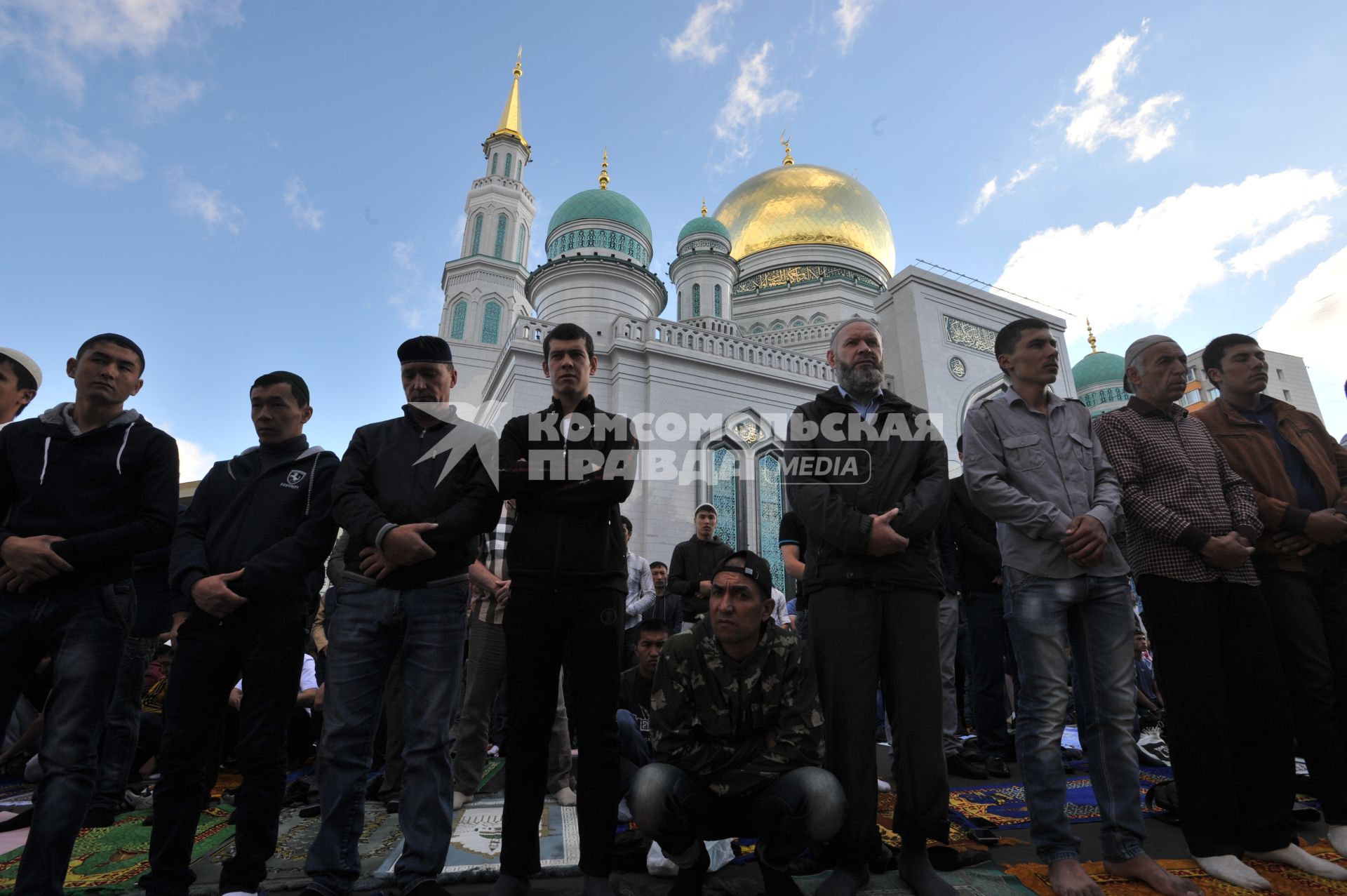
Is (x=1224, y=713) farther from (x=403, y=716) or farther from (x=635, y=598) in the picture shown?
(x=635, y=598)

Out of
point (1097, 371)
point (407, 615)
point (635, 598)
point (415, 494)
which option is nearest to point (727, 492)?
point (635, 598)

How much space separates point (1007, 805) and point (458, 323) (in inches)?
732

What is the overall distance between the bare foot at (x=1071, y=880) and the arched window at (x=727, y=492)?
33.8 feet

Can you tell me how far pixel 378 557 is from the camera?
2.32 meters

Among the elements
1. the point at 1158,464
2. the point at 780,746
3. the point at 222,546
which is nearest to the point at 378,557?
the point at 222,546

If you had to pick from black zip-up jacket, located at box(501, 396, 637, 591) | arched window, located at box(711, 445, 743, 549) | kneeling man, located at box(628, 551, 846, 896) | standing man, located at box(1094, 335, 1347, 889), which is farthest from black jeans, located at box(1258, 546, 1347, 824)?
arched window, located at box(711, 445, 743, 549)

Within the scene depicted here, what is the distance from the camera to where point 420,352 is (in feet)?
8.95

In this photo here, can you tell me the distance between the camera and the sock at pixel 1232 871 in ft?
7.12

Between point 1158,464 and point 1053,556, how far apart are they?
0.70 m

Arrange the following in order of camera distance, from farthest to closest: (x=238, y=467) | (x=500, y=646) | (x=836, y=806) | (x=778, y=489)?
(x=778, y=489) < (x=500, y=646) < (x=238, y=467) < (x=836, y=806)

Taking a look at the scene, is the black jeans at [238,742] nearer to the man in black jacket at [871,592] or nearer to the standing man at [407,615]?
the standing man at [407,615]

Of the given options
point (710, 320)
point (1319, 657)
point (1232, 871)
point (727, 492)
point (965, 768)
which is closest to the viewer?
point (1232, 871)

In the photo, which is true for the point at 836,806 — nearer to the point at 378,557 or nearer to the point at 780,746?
→ the point at 780,746

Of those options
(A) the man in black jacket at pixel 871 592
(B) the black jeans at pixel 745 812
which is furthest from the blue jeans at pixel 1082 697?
(B) the black jeans at pixel 745 812
